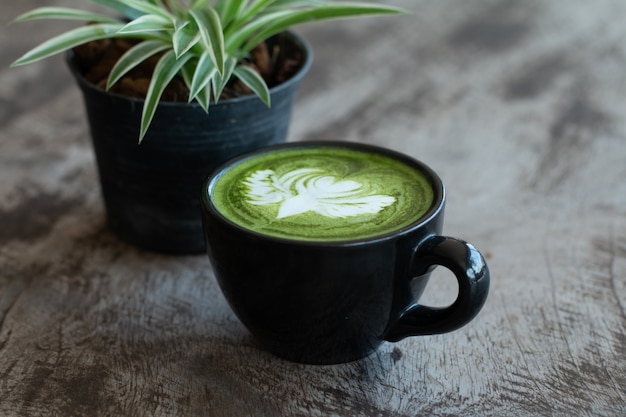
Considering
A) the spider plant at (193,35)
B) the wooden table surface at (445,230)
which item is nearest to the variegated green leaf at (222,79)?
the spider plant at (193,35)

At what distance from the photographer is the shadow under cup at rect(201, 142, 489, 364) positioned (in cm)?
76

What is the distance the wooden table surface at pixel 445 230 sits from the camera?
84 cm

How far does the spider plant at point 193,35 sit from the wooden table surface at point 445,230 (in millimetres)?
233

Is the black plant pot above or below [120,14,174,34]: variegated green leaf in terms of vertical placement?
below

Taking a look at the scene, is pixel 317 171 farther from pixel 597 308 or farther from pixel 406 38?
pixel 406 38

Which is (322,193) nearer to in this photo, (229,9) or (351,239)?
(351,239)

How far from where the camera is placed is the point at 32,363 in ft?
2.85

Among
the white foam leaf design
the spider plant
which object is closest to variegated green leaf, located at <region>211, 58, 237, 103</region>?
the spider plant

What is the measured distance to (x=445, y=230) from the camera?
113 centimetres

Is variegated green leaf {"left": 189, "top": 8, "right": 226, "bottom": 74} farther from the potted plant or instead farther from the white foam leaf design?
the white foam leaf design

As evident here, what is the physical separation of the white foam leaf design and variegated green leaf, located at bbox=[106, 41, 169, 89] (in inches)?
7.8

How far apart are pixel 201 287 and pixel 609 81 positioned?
94 cm

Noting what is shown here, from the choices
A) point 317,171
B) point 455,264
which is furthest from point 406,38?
point 455,264

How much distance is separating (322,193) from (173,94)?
10.2 inches
